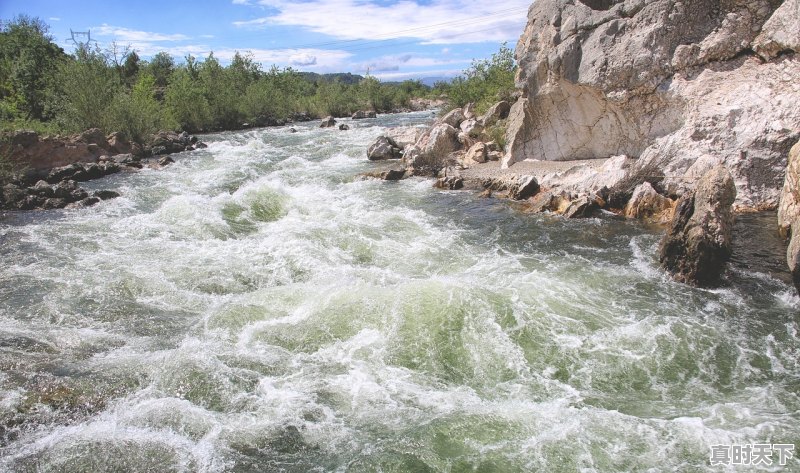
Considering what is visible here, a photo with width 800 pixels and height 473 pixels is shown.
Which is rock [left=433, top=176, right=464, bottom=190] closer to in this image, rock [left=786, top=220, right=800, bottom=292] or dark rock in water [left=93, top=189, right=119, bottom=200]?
rock [left=786, top=220, right=800, bottom=292]

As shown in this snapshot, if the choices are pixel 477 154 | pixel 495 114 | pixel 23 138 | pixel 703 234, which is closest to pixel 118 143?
pixel 23 138

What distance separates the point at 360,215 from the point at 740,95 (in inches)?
412

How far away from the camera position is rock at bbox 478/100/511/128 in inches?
955

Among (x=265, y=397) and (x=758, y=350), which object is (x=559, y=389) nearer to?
(x=758, y=350)

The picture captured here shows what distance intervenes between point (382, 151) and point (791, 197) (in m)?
17.3

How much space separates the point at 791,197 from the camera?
394 inches

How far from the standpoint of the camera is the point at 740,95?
13.3 m

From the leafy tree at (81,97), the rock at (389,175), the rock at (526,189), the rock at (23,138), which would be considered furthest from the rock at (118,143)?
the rock at (526,189)

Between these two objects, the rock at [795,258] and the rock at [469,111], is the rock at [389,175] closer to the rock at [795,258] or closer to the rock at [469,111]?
the rock at [469,111]

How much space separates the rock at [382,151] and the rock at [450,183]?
22.5 feet

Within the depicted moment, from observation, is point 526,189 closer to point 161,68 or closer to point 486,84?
point 486,84

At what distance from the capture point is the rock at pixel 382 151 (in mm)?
24703

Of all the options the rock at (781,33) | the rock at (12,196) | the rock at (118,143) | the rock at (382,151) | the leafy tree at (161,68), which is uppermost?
the leafy tree at (161,68)

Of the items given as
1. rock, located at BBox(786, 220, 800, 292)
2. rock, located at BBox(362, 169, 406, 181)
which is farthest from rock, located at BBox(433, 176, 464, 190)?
rock, located at BBox(786, 220, 800, 292)
